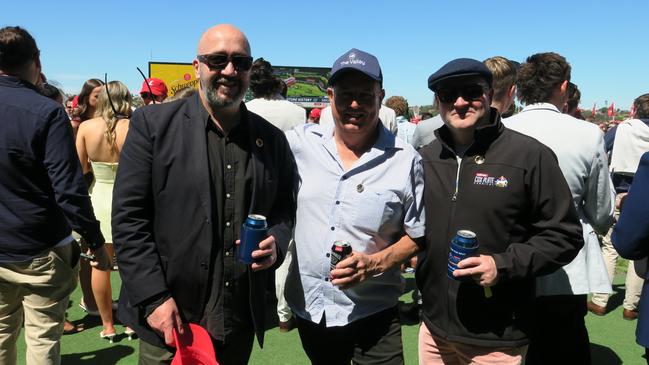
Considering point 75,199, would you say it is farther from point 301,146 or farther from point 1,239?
point 301,146

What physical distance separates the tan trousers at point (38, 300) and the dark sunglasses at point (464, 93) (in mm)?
2503

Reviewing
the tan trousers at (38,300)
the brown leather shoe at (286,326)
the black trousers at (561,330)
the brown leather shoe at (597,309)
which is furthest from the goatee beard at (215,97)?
the brown leather shoe at (597,309)

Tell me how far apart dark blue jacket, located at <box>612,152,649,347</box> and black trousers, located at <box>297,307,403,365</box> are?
3.74 ft

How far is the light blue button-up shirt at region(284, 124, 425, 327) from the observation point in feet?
7.39

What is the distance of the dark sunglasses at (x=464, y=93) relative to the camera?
7.11 ft

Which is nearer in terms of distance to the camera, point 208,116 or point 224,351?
point 208,116

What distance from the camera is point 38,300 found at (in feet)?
9.68

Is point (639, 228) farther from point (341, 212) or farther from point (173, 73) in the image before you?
point (173, 73)

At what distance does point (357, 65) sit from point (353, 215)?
0.71m

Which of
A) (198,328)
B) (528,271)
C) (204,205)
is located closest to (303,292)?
(198,328)

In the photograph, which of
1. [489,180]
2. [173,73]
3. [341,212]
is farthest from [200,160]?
[173,73]

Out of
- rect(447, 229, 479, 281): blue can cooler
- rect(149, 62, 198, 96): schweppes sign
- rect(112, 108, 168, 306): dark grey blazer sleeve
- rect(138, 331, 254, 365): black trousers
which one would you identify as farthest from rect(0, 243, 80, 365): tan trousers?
rect(149, 62, 198, 96): schweppes sign

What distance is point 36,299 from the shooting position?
2947mm

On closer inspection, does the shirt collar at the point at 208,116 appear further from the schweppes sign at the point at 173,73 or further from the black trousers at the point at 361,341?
the schweppes sign at the point at 173,73
